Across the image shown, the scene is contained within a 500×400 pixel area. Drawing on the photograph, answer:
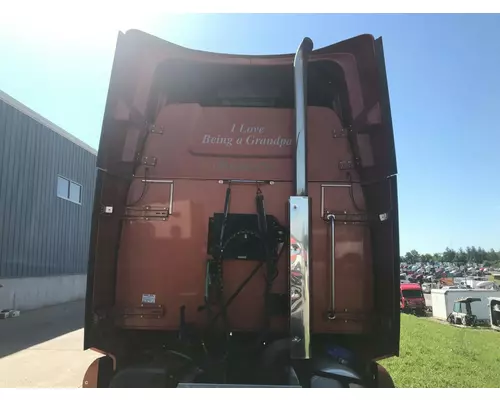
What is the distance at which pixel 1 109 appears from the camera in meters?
12.1

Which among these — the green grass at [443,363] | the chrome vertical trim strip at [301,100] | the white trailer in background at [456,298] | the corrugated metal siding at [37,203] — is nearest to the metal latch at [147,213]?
the chrome vertical trim strip at [301,100]

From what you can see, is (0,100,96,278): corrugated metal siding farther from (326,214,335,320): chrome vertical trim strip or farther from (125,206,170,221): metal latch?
(326,214,335,320): chrome vertical trim strip

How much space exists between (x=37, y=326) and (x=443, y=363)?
30.7 feet

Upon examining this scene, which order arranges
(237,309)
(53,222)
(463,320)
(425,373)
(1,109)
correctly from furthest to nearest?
(463,320), (53,222), (1,109), (425,373), (237,309)

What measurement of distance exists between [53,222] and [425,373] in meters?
12.6

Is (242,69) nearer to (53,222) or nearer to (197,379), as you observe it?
(197,379)

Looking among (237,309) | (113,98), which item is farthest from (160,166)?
(237,309)

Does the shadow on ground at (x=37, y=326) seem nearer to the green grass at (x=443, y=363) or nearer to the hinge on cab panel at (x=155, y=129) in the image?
the hinge on cab panel at (x=155, y=129)

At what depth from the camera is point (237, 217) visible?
9.71 feet

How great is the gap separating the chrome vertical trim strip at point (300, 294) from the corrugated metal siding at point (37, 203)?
39.8ft

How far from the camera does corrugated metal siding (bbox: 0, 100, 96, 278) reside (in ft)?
40.7

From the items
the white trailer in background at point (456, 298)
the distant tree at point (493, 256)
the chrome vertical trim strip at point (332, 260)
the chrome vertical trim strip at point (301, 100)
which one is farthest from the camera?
the distant tree at point (493, 256)

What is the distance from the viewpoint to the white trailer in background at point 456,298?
57.2ft

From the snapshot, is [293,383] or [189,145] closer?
[293,383]
